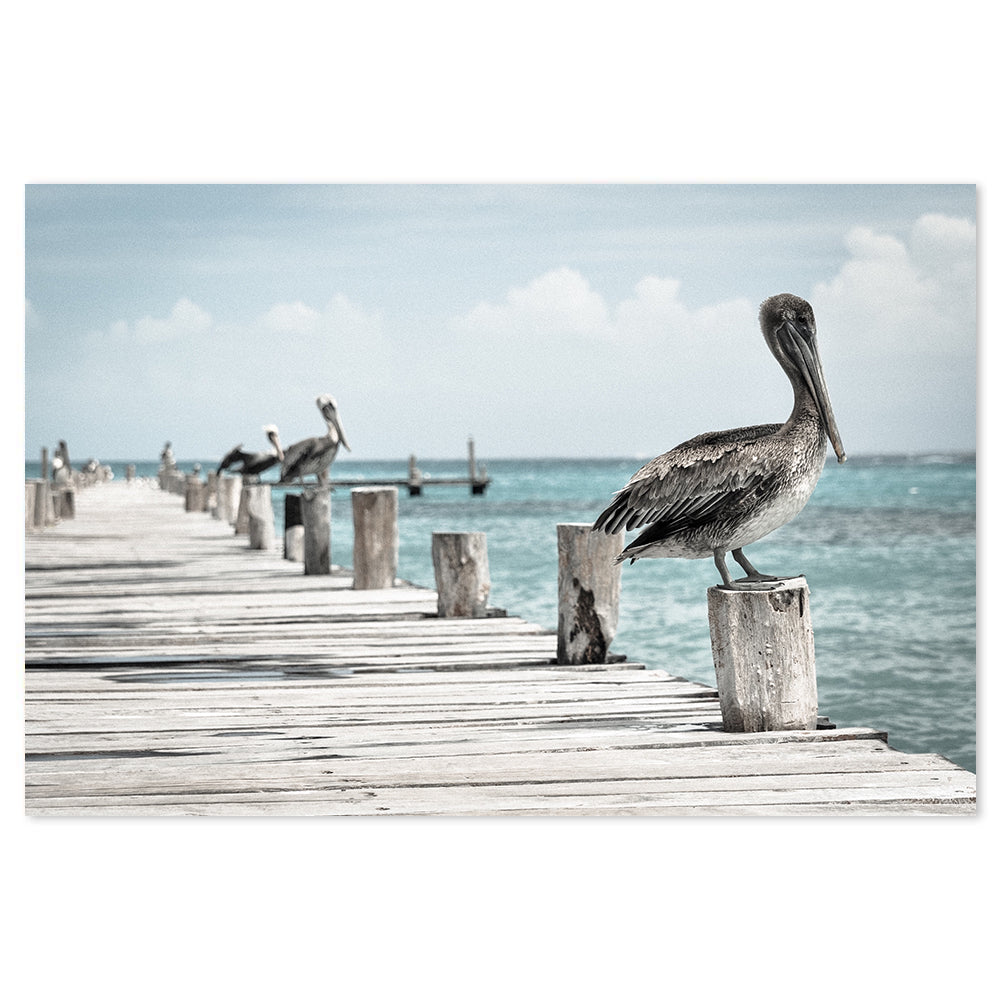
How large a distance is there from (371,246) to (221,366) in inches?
61.6

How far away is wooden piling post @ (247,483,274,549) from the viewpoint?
12914 millimetres

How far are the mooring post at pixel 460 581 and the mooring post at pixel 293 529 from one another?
4403 mm

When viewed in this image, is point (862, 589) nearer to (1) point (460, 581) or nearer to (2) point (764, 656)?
(1) point (460, 581)

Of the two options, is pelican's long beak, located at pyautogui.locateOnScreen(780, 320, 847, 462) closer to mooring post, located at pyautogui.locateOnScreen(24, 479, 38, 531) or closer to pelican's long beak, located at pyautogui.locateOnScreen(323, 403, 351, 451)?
pelican's long beak, located at pyautogui.locateOnScreen(323, 403, 351, 451)

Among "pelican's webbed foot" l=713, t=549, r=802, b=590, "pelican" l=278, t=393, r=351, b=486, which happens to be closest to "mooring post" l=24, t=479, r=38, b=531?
"pelican" l=278, t=393, r=351, b=486

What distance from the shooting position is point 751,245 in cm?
644

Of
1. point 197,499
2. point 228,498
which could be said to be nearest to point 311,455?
point 228,498

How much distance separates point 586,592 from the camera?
5523 millimetres

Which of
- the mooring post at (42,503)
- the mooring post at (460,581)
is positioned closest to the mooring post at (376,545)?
the mooring post at (460,581)

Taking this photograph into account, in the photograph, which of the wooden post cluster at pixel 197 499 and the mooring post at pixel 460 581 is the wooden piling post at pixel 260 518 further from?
the wooden post cluster at pixel 197 499

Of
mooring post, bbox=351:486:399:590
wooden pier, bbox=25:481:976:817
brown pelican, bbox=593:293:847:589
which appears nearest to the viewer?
wooden pier, bbox=25:481:976:817

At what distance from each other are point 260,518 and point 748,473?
9.65m

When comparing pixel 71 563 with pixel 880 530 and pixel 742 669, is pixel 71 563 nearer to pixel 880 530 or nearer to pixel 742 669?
pixel 742 669
